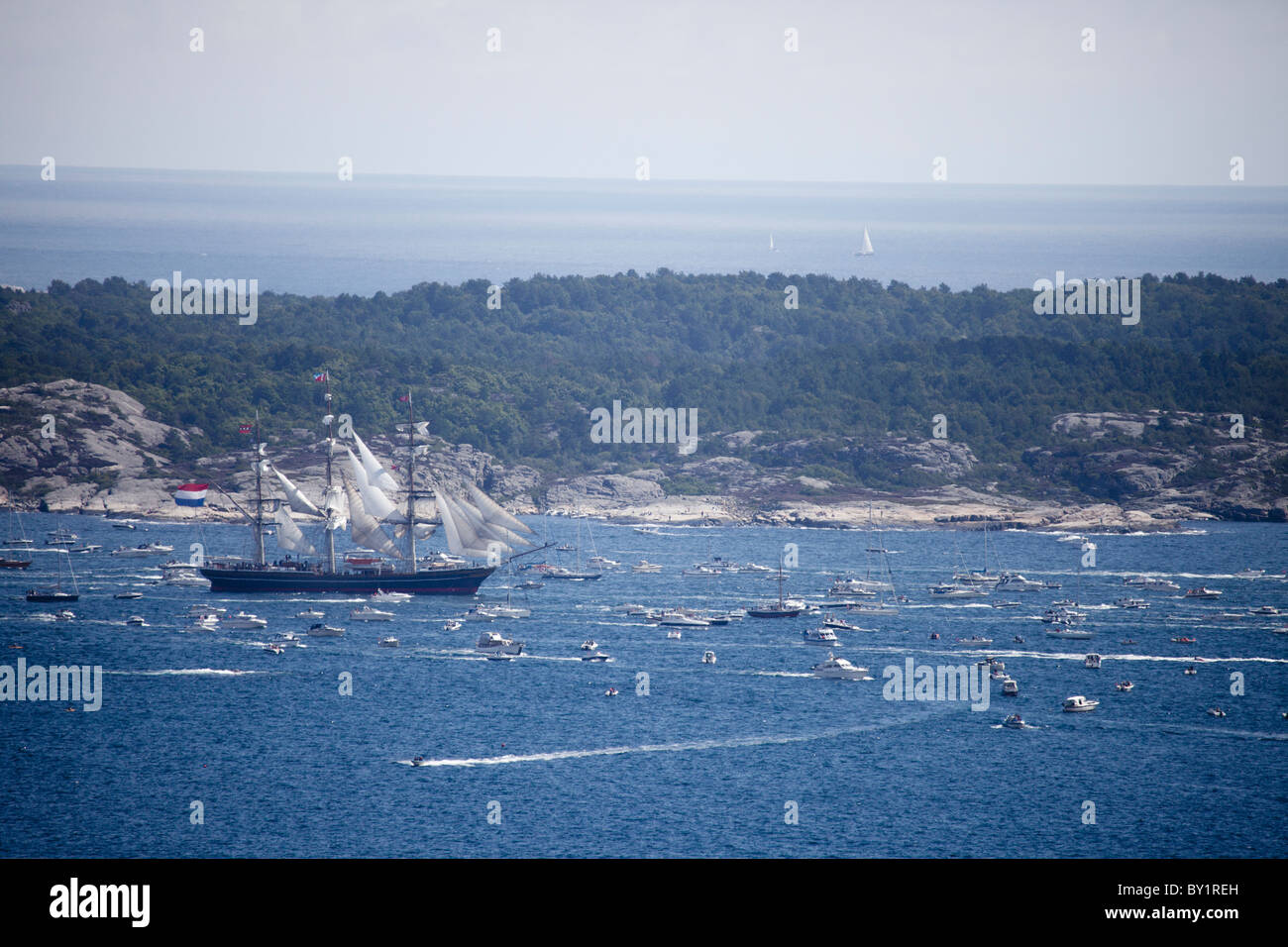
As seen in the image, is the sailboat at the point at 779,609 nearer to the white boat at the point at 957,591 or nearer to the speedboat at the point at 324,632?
the white boat at the point at 957,591

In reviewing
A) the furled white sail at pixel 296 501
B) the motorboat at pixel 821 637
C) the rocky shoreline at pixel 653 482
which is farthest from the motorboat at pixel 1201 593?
the furled white sail at pixel 296 501

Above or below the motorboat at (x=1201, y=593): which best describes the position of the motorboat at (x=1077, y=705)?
below

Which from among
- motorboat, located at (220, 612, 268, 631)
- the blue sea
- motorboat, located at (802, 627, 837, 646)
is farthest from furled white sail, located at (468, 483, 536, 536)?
motorboat, located at (802, 627, 837, 646)

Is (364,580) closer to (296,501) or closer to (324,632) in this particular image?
(296,501)

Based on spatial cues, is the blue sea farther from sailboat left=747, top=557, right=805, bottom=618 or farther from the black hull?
the black hull

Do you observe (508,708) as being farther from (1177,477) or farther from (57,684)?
(1177,477)

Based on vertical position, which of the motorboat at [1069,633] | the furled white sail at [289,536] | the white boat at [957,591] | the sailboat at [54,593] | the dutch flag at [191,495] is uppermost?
the dutch flag at [191,495]
